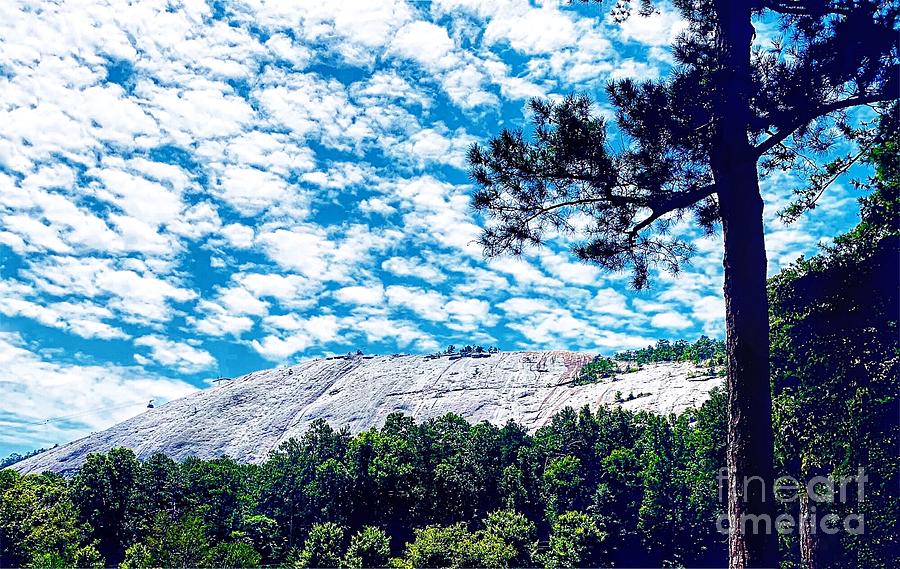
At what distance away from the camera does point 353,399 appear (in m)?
136

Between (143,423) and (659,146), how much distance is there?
534ft

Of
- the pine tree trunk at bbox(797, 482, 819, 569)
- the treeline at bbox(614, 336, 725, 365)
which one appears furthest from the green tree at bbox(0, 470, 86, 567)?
the treeline at bbox(614, 336, 725, 365)

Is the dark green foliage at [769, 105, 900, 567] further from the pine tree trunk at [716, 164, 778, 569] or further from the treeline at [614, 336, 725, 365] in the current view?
the treeline at [614, 336, 725, 365]

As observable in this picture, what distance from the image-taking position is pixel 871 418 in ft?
54.7

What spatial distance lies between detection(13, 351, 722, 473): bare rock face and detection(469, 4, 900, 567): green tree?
92713 mm

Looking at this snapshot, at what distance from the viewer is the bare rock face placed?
374 ft

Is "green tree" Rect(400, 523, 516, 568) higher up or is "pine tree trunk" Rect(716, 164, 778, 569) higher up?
"pine tree trunk" Rect(716, 164, 778, 569)

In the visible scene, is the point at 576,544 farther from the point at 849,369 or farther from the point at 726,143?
→ the point at 726,143

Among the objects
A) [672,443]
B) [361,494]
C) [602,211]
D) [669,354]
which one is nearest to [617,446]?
[672,443]

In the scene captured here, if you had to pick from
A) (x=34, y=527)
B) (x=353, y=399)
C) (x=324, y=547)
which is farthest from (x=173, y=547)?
(x=353, y=399)

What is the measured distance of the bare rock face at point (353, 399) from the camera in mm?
113875

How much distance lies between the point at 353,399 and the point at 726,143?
133 meters

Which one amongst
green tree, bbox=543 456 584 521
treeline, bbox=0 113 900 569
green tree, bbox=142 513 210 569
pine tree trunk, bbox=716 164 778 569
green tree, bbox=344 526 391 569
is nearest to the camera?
pine tree trunk, bbox=716 164 778 569

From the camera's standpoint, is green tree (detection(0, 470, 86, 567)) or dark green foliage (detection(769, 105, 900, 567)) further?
green tree (detection(0, 470, 86, 567))
